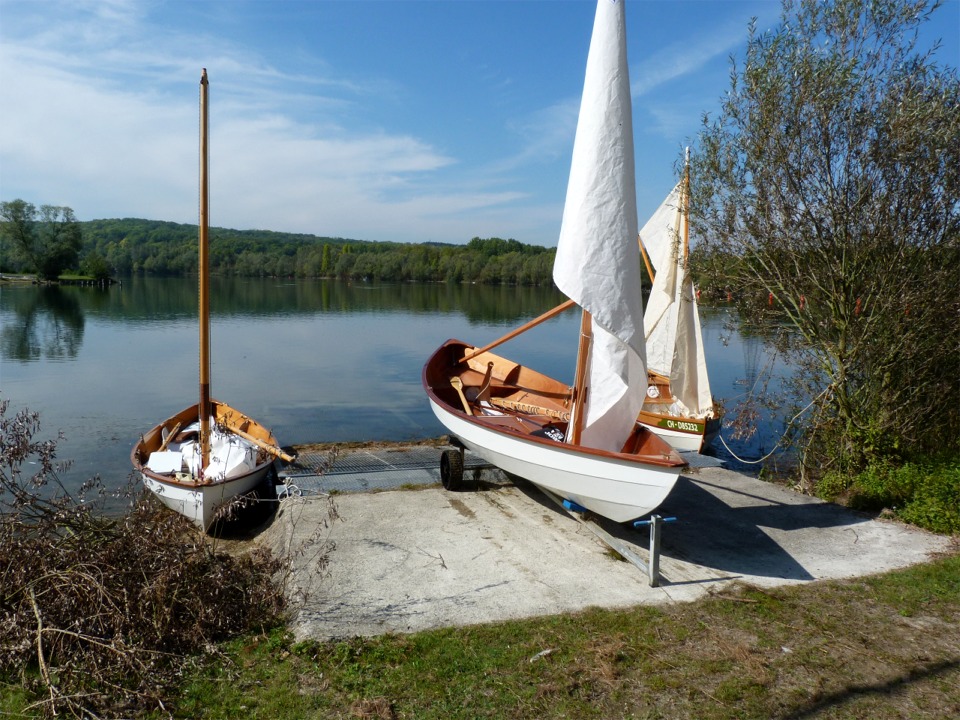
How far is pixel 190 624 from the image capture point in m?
5.19

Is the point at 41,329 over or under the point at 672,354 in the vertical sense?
under

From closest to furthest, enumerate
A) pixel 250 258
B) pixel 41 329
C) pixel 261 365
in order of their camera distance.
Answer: pixel 261 365 → pixel 41 329 → pixel 250 258

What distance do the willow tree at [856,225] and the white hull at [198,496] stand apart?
26.0 ft

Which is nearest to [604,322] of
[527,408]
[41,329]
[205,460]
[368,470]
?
[527,408]

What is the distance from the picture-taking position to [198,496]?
8.84m

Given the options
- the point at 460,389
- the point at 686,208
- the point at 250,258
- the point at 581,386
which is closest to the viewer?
the point at 581,386

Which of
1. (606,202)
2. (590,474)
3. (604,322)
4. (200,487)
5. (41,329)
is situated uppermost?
(606,202)

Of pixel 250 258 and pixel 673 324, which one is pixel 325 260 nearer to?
pixel 250 258

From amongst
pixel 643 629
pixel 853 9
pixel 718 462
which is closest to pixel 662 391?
pixel 718 462

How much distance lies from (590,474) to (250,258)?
4658 inches

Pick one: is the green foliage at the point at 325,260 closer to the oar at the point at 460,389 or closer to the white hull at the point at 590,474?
the oar at the point at 460,389

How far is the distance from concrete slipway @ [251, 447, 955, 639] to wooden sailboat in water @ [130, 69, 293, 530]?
2.39ft

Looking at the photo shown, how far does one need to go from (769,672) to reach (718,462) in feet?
22.6

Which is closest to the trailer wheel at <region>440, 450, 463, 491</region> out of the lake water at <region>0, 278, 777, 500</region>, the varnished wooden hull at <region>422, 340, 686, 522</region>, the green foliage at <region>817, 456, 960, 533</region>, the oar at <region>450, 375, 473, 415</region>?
the varnished wooden hull at <region>422, 340, 686, 522</region>
